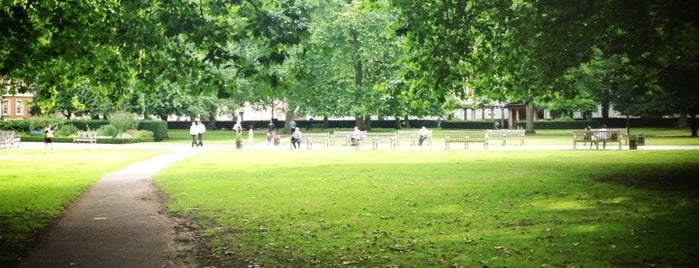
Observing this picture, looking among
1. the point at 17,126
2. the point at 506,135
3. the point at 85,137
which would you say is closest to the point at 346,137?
the point at 506,135

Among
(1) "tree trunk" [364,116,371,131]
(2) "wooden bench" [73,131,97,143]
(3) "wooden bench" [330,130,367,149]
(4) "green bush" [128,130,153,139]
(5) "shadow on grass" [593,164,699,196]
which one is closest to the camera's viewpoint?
(5) "shadow on grass" [593,164,699,196]

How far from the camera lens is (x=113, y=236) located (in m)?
10.2

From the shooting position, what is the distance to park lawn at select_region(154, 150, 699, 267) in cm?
857

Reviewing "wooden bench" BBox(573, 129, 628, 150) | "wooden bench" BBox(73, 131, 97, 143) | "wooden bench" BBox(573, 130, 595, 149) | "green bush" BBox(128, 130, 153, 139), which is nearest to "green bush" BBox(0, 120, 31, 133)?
"green bush" BBox(128, 130, 153, 139)

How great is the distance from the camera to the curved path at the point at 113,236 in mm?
8484

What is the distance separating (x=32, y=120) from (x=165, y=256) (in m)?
52.6

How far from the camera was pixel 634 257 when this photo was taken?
8.15 m

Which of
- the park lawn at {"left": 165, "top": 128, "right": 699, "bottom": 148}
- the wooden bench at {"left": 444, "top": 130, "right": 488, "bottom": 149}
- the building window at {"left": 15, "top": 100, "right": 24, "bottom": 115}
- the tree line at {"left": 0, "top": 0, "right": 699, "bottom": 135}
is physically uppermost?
the building window at {"left": 15, "top": 100, "right": 24, "bottom": 115}

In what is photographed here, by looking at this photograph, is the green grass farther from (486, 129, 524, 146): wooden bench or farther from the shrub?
the shrub

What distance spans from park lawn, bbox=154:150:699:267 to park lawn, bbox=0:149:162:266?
249 cm

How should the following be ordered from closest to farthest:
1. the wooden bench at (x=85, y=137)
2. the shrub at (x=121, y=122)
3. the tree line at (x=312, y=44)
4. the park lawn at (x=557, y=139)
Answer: the tree line at (x=312, y=44)
the park lawn at (x=557, y=139)
the wooden bench at (x=85, y=137)
the shrub at (x=121, y=122)

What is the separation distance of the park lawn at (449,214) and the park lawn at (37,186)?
2.49 m

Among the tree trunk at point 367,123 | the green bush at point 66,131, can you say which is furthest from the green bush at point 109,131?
the tree trunk at point 367,123

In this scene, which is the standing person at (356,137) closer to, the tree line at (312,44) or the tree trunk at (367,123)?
the tree line at (312,44)
